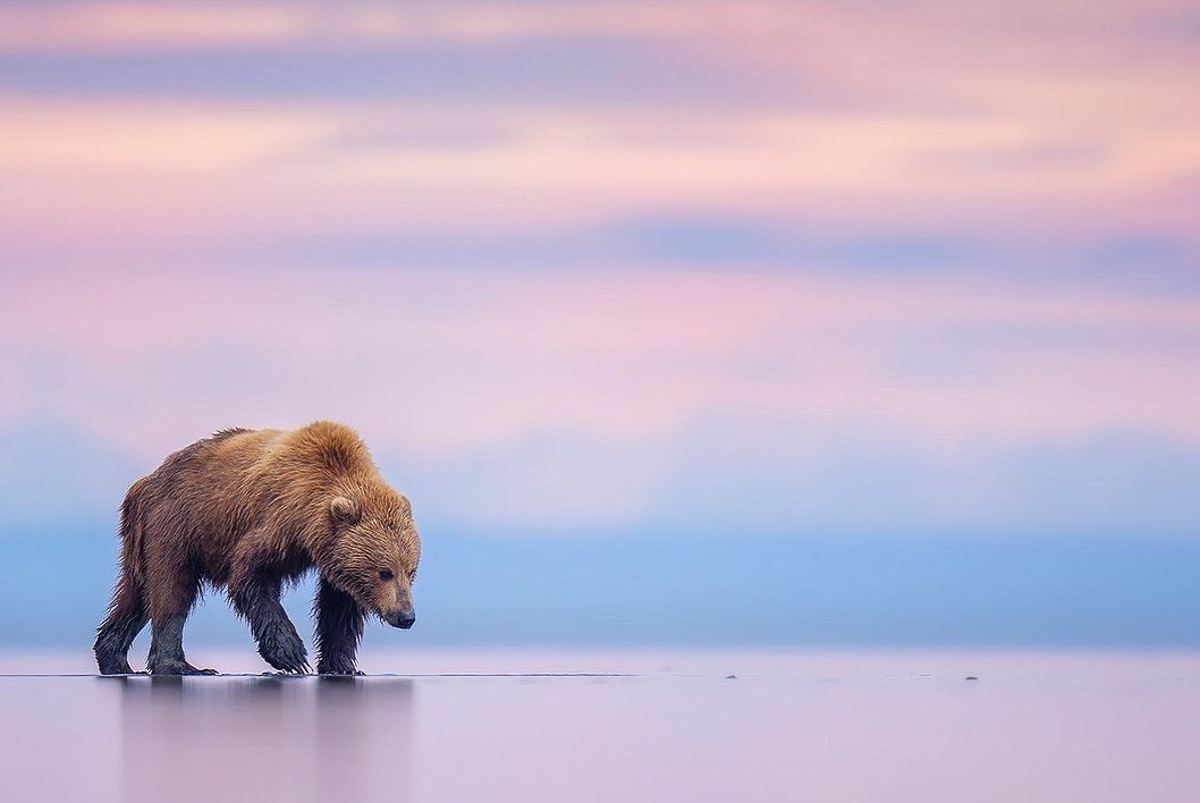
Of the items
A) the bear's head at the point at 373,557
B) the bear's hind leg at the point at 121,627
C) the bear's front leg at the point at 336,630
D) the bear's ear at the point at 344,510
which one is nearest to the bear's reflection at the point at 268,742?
the bear's head at the point at 373,557

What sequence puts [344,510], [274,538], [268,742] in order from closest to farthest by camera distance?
[268,742] < [344,510] < [274,538]

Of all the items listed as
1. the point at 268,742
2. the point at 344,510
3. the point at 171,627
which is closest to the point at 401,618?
the point at 344,510

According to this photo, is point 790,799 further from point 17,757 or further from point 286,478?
point 286,478

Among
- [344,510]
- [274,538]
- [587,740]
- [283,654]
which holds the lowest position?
[587,740]

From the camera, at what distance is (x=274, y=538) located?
21219 millimetres

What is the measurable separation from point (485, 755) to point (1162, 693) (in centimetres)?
1115

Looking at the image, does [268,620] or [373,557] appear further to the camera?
[268,620]

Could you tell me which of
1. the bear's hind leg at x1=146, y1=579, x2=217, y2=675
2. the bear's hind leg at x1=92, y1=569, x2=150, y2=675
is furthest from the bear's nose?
the bear's hind leg at x1=92, y1=569, x2=150, y2=675

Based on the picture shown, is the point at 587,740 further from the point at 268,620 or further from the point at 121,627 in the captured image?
the point at 121,627

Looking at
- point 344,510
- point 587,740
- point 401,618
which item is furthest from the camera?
point 401,618

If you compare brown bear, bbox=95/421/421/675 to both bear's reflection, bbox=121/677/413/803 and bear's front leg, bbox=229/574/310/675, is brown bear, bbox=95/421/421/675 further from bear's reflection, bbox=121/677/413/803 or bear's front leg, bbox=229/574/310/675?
bear's reflection, bbox=121/677/413/803

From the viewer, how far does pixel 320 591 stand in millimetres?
22078

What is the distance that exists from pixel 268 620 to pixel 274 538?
3.17ft

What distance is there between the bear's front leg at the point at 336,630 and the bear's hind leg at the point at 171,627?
1.55 m
